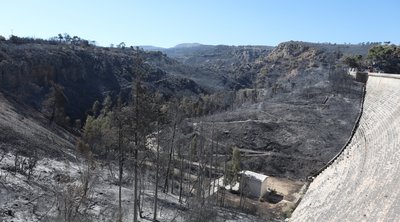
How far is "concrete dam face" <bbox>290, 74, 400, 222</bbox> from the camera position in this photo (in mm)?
22844

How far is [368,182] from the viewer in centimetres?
2591

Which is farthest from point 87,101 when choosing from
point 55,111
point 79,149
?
point 79,149

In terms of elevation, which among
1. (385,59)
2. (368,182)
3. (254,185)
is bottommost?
(254,185)

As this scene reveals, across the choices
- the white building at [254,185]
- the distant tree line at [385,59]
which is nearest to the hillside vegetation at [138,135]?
the white building at [254,185]

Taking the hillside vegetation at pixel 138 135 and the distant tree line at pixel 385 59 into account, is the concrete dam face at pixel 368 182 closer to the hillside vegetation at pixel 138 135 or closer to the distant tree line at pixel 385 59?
the hillside vegetation at pixel 138 135

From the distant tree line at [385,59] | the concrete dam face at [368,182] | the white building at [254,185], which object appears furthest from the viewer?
the distant tree line at [385,59]

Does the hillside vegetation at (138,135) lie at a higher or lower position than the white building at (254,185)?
higher

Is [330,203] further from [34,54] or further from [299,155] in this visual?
[34,54]

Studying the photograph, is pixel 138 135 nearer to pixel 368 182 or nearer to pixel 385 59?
pixel 368 182

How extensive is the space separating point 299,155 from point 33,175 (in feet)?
137

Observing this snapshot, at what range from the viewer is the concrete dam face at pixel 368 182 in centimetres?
2284

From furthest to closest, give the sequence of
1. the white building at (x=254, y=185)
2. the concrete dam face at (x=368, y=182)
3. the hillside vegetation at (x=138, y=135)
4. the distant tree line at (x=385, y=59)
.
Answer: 1. the distant tree line at (x=385, y=59)
2. the white building at (x=254, y=185)
3. the hillside vegetation at (x=138, y=135)
4. the concrete dam face at (x=368, y=182)

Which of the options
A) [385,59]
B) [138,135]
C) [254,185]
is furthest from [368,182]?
[385,59]

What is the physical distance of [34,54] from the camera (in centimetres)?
10400
